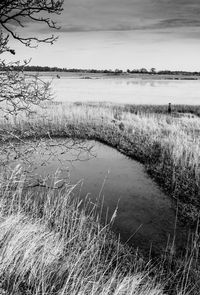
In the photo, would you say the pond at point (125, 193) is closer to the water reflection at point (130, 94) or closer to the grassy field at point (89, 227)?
the grassy field at point (89, 227)

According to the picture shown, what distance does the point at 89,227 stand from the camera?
6.16m

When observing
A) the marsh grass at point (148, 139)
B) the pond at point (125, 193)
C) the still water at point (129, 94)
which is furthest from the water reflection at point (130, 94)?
the pond at point (125, 193)

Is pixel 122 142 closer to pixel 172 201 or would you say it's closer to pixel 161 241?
pixel 172 201

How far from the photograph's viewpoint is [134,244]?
5.96 m

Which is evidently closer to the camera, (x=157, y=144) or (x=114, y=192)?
(x=114, y=192)

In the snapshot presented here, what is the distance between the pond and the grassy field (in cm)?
34

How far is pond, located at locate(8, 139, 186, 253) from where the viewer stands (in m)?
5.97

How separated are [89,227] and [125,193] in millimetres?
2635

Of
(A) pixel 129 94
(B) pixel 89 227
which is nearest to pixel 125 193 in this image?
(B) pixel 89 227

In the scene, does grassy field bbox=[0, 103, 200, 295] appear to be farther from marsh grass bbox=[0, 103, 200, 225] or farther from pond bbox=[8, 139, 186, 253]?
pond bbox=[8, 139, 186, 253]

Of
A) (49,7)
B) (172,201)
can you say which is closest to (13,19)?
(49,7)

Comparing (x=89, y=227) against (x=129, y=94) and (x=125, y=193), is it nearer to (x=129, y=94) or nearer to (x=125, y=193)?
(x=125, y=193)

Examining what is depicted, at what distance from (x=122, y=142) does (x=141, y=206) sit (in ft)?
21.6

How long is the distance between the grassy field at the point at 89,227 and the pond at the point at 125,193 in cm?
34
